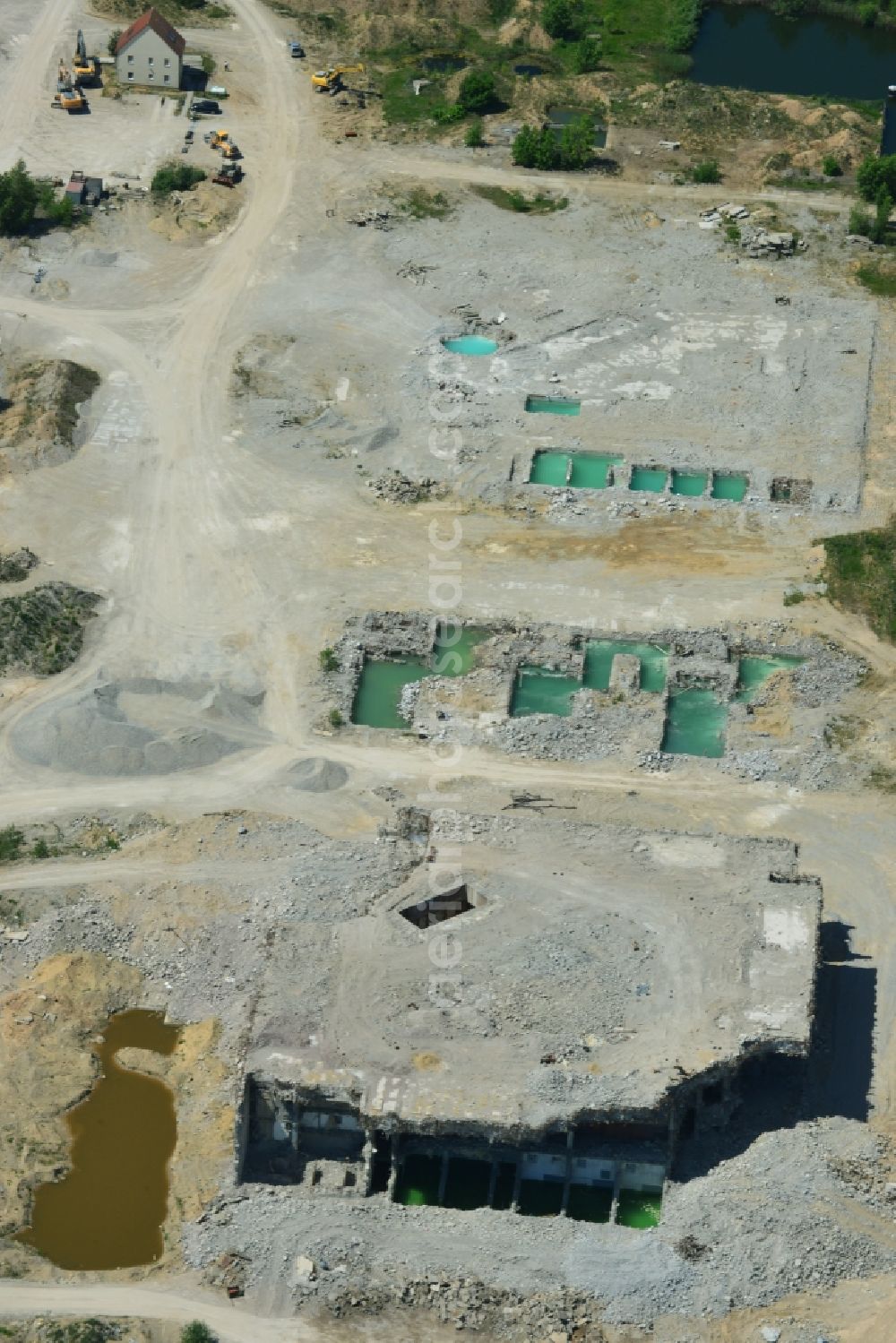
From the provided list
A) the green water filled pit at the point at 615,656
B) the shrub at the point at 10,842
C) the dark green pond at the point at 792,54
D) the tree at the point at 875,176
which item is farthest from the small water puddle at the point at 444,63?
the shrub at the point at 10,842

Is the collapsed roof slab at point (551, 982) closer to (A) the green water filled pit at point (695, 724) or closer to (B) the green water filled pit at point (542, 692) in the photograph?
(A) the green water filled pit at point (695, 724)

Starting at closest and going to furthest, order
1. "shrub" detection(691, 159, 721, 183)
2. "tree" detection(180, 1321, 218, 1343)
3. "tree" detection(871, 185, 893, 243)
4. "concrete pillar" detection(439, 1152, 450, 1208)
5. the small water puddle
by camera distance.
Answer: "tree" detection(180, 1321, 218, 1343)
"concrete pillar" detection(439, 1152, 450, 1208)
"tree" detection(871, 185, 893, 243)
"shrub" detection(691, 159, 721, 183)
the small water puddle

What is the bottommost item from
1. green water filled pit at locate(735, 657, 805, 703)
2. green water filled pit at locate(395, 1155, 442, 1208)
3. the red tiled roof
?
green water filled pit at locate(395, 1155, 442, 1208)

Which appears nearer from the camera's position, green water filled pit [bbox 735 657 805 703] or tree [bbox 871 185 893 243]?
green water filled pit [bbox 735 657 805 703]

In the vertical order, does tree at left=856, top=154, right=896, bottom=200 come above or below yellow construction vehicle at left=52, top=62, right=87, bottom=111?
above

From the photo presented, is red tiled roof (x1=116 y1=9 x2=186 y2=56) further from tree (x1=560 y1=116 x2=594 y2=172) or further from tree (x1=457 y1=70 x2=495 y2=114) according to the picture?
tree (x1=560 y1=116 x2=594 y2=172)

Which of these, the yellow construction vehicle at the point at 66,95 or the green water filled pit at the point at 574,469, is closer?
the green water filled pit at the point at 574,469

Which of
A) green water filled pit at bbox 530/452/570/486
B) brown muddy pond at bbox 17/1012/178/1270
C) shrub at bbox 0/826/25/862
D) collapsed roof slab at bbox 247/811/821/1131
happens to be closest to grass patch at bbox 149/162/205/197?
green water filled pit at bbox 530/452/570/486

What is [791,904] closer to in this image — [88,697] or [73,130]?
[88,697]
